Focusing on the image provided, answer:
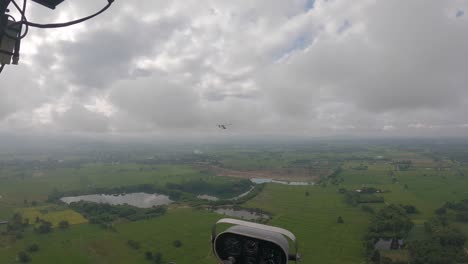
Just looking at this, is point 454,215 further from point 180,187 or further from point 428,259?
point 180,187

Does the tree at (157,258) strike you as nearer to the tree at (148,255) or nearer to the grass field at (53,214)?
the tree at (148,255)

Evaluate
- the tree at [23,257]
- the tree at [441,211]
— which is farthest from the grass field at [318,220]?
the tree at [23,257]

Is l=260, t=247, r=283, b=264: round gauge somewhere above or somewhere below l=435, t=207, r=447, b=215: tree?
above

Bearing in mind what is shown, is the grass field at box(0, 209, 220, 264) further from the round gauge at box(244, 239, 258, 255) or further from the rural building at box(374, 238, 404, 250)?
the round gauge at box(244, 239, 258, 255)

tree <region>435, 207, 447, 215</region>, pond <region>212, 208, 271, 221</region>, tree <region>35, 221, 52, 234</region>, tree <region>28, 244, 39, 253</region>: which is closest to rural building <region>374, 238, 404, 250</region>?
pond <region>212, 208, 271, 221</region>

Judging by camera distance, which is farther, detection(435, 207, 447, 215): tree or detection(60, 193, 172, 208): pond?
detection(60, 193, 172, 208): pond

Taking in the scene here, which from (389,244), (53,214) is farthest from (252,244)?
(53,214)
